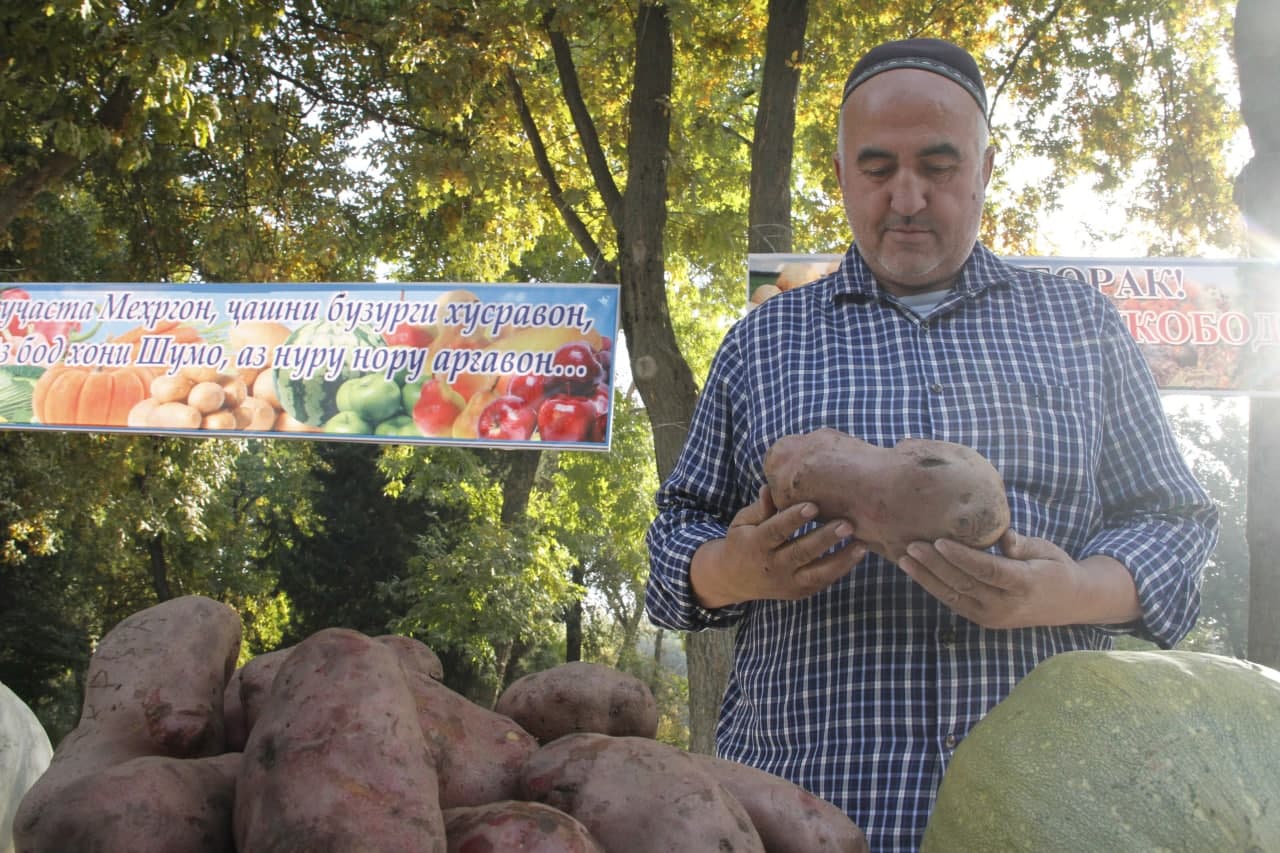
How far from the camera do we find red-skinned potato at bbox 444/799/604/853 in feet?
3.25

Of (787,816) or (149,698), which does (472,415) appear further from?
(787,816)

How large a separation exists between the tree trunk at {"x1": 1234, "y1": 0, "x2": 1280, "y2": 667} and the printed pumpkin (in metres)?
6.81

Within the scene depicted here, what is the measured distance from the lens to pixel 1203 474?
3166 centimetres

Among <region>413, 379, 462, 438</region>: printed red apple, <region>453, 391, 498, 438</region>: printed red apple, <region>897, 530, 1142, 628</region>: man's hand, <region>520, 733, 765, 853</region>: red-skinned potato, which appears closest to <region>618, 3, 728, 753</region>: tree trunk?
<region>453, 391, 498, 438</region>: printed red apple

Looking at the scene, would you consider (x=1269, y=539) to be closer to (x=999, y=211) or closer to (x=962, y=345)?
(x=999, y=211)

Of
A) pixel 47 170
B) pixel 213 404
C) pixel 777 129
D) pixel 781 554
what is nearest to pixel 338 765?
pixel 781 554

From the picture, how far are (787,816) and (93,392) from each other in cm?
696

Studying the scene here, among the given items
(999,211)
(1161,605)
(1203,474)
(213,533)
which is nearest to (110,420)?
(1161,605)

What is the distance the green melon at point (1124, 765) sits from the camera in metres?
1.19

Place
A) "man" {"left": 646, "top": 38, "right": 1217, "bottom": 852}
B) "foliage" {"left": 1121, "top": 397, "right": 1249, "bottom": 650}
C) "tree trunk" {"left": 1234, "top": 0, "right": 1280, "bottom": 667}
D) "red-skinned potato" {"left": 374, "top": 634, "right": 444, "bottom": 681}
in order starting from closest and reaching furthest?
"red-skinned potato" {"left": 374, "top": 634, "right": 444, "bottom": 681} → "man" {"left": 646, "top": 38, "right": 1217, "bottom": 852} → "tree trunk" {"left": 1234, "top": 0, "right": 1280, "bottom": 667} → "foliage" {"left": 1121, "top": 397, "right": 1249, "bottom": 650}

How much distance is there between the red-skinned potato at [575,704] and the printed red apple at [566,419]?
4.89 meters

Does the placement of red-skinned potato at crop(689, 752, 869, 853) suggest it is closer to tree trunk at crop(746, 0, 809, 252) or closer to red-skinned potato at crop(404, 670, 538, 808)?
red-skinned potato at crop(404, 670, 538, 808)

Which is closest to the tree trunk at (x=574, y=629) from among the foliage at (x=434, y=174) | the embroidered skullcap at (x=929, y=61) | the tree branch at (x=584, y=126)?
the foliage at (x=434, y=174)

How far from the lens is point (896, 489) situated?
153 centimetres
